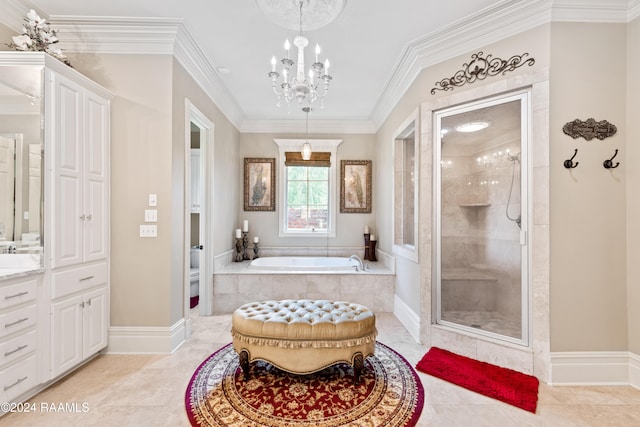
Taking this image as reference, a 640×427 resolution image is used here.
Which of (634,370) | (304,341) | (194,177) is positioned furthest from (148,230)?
(634,370)

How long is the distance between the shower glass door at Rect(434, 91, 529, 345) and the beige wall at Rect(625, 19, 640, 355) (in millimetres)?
682

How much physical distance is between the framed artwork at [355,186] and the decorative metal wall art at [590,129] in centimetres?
312

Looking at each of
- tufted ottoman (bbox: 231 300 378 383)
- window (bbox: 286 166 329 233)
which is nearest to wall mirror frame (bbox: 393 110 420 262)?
tufted ottoman (bbox: 231 300 378 383)

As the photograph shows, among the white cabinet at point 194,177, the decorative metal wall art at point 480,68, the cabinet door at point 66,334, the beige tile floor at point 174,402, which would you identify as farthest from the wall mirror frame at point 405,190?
the white cabinet at point 194,177

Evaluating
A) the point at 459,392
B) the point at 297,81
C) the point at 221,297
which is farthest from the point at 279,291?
the point at 297,81

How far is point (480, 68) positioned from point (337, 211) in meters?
3.09

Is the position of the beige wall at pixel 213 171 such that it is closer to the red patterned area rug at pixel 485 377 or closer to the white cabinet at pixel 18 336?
the white cabinet at pixel 18 336

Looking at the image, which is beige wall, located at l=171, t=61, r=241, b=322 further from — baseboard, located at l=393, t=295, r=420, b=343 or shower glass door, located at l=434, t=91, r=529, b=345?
shower glass door, located at l=434, t=91, r=529, b=345

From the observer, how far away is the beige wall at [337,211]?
5.20m

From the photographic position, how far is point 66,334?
7.44 ft

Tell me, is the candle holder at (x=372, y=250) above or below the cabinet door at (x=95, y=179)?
below

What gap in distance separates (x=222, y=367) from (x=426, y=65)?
3298mm

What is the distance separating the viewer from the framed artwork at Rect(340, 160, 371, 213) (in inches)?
206

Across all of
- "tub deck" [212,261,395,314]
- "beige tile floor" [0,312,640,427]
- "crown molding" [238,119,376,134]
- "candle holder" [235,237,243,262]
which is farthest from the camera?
"crown molding" [238,119,376,134]
